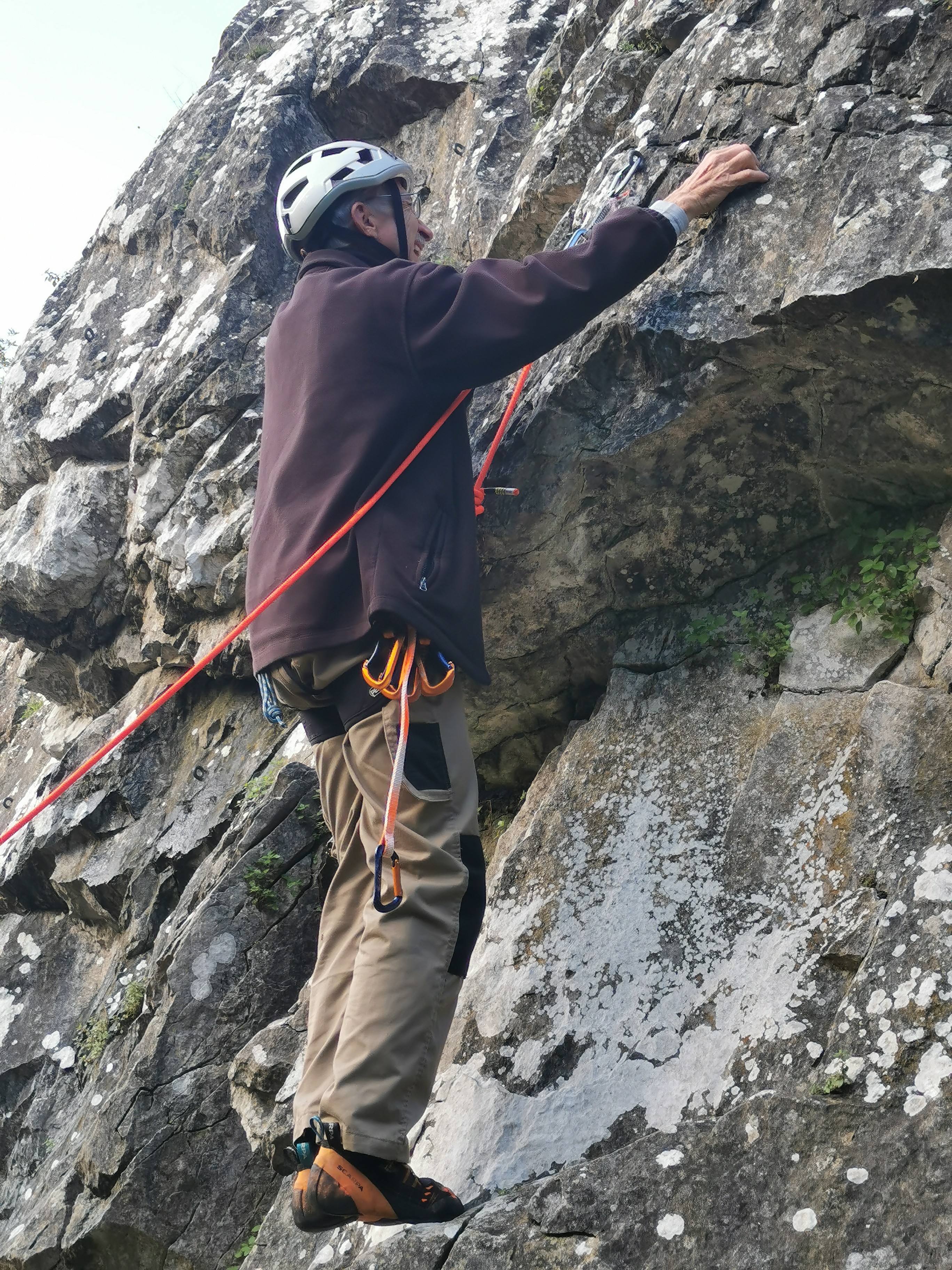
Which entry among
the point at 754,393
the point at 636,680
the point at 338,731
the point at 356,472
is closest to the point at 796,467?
the point at 754,393

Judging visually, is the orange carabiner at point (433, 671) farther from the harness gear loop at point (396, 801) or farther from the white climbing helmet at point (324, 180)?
the white climbing helmet at point (324, 180)

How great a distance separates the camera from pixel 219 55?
428 inches

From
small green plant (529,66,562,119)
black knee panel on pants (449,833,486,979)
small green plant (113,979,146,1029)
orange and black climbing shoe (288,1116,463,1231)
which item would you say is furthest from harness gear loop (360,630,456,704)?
small green plant (529,66,562,119)

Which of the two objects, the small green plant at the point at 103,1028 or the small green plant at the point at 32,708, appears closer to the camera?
the small green plant at the point at 103,1028

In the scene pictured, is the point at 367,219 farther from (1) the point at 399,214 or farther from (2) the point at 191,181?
(2) the point at 191,181

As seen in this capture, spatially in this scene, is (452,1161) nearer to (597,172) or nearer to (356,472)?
(356,472)

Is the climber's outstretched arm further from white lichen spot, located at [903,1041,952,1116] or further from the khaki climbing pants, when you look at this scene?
white lichen spot, located at [903,1041,952,1116]

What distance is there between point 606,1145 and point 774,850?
50.2 inches

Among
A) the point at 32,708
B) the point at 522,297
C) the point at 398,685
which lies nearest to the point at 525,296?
the point at 522,297

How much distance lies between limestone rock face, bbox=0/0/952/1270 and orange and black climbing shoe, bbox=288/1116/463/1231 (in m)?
0.27

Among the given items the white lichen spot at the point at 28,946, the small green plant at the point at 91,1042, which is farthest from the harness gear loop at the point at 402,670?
the white lichen spot at the point at 28,946

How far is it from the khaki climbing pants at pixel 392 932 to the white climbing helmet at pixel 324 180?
2265 millimetres

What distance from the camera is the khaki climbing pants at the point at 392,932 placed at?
11.1 ft

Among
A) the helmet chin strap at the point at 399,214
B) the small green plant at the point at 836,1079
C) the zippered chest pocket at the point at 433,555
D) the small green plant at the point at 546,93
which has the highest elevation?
the helmet chin strap at the point at 399,214
